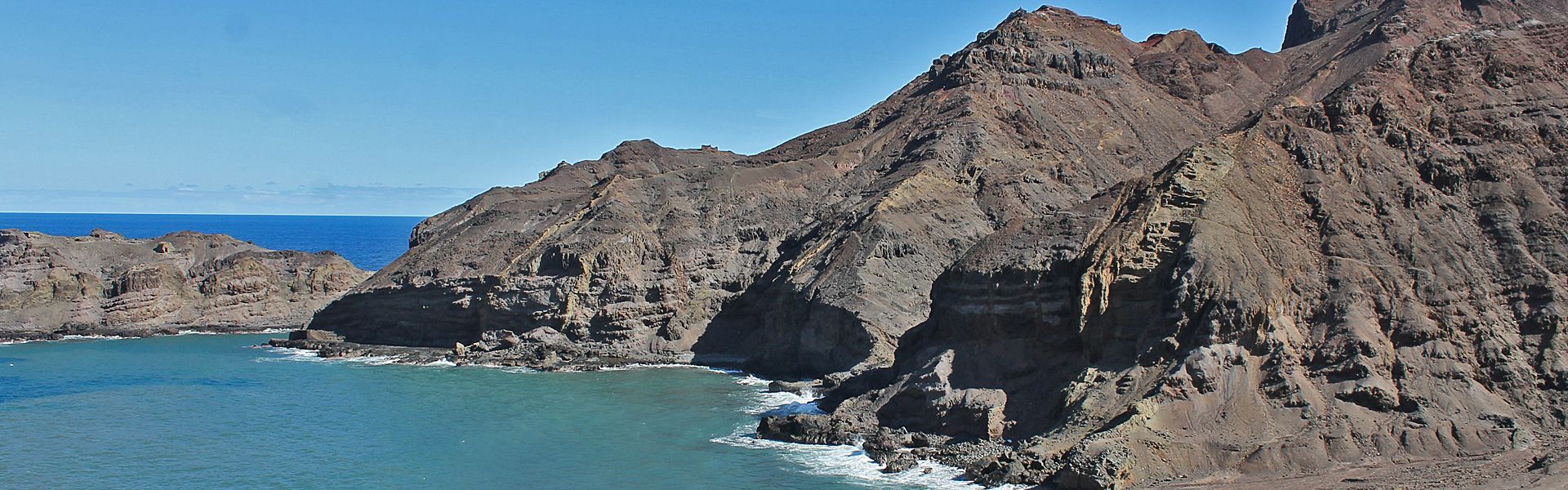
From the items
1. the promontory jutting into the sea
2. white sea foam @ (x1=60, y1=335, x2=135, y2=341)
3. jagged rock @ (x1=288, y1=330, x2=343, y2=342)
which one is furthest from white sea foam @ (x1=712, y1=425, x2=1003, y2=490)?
white sea foam @ (x1=60, y1=335, x2=135, y2=341)

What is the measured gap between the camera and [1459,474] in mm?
37156

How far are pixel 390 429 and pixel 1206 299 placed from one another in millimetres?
31994

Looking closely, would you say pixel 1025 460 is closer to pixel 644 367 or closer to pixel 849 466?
pixel 849 466

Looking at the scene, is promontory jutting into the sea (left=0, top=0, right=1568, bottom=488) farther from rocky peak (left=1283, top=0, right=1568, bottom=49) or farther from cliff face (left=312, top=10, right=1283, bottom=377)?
rocky peak (left=1283, top=0, right=1568, bottom=49)

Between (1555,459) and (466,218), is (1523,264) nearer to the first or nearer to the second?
(1555,459)

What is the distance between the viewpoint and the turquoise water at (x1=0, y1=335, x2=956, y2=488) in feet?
152

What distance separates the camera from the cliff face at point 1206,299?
133 feet

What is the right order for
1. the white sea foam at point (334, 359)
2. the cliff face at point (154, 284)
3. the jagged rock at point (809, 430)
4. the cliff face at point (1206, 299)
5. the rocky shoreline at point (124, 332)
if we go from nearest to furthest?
the cliff face at point (1206, 299)
the jagged rock at point (809, 430)
the white sea foam at point (334, 359)
the rocky shoreline at point (124, 332)
the cliff face at point (154, 284)

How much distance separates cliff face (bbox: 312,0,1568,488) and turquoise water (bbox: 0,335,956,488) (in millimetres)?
4892

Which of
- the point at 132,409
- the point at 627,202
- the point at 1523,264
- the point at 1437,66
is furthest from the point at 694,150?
the point at 1523,264

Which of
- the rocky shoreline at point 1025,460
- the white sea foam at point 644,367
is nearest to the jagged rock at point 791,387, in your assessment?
the rocky shoreline at point 1025,460

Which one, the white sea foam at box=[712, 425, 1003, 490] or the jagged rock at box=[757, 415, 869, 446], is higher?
the jagged rock at box=[757, 415, 869, 446]

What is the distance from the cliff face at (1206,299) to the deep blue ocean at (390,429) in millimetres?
4464

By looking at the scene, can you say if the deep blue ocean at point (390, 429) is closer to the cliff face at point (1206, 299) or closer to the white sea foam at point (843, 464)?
the white sea foam at point (843, 464)
